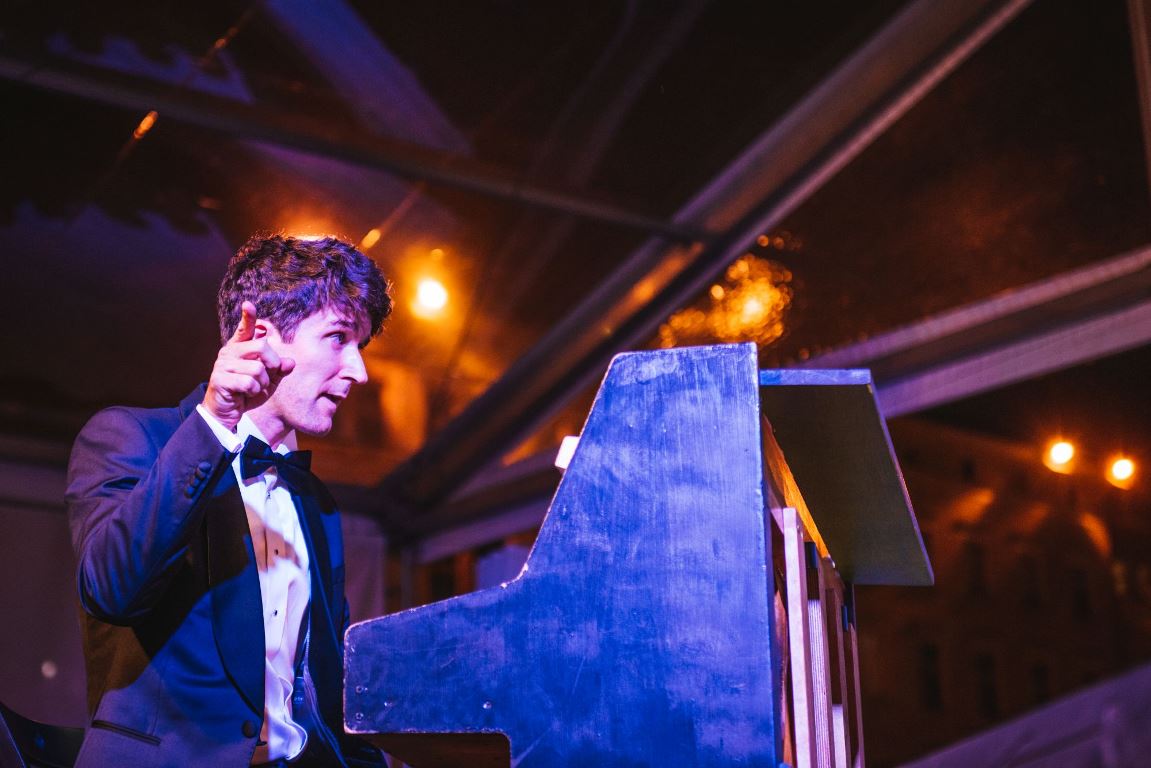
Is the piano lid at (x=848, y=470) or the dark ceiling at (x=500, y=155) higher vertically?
the dark ceiling at (x=500, y=155)

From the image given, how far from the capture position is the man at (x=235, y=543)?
1.72 metres

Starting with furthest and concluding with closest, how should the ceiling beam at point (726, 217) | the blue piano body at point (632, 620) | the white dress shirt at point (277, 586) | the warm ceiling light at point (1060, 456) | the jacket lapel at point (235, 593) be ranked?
1. the warm ceiling light at point (1060, 456)
2. the ceiling beam at point (726, 217)
3. the white dress shirt at point (277, 586)
4. the jacket lapel at point (235, 593)
5. the blue piano body at point (632, 620)

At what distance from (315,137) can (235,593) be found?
9.13 ft

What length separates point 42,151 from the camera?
164 inches

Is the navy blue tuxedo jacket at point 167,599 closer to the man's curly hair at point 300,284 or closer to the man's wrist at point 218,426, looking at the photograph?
the man's wrist at point 218,426

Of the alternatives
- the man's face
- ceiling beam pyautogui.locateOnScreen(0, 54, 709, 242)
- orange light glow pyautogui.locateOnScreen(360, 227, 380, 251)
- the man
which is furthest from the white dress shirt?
orange light glow pyautogui.locateOnScreen(360, 227, 380, 251)

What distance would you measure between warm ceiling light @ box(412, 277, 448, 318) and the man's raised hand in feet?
11.4

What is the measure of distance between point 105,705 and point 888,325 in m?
3.68

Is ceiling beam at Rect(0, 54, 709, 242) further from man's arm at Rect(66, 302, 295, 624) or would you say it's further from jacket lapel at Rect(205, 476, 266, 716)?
man's arm at Rect(66, 302, 295, 624)

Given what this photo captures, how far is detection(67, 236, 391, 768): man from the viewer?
172 cm

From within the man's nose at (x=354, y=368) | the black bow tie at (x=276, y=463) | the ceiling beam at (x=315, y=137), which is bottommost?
the black bow tie at (x=276, y=463)

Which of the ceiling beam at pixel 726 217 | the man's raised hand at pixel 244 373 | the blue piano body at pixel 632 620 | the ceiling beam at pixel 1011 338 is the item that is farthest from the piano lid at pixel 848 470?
the ceiling beam at pixel 726 217

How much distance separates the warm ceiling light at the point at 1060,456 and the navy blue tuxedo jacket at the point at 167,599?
4666 mm

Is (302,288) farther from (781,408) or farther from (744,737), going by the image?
(744,737)
